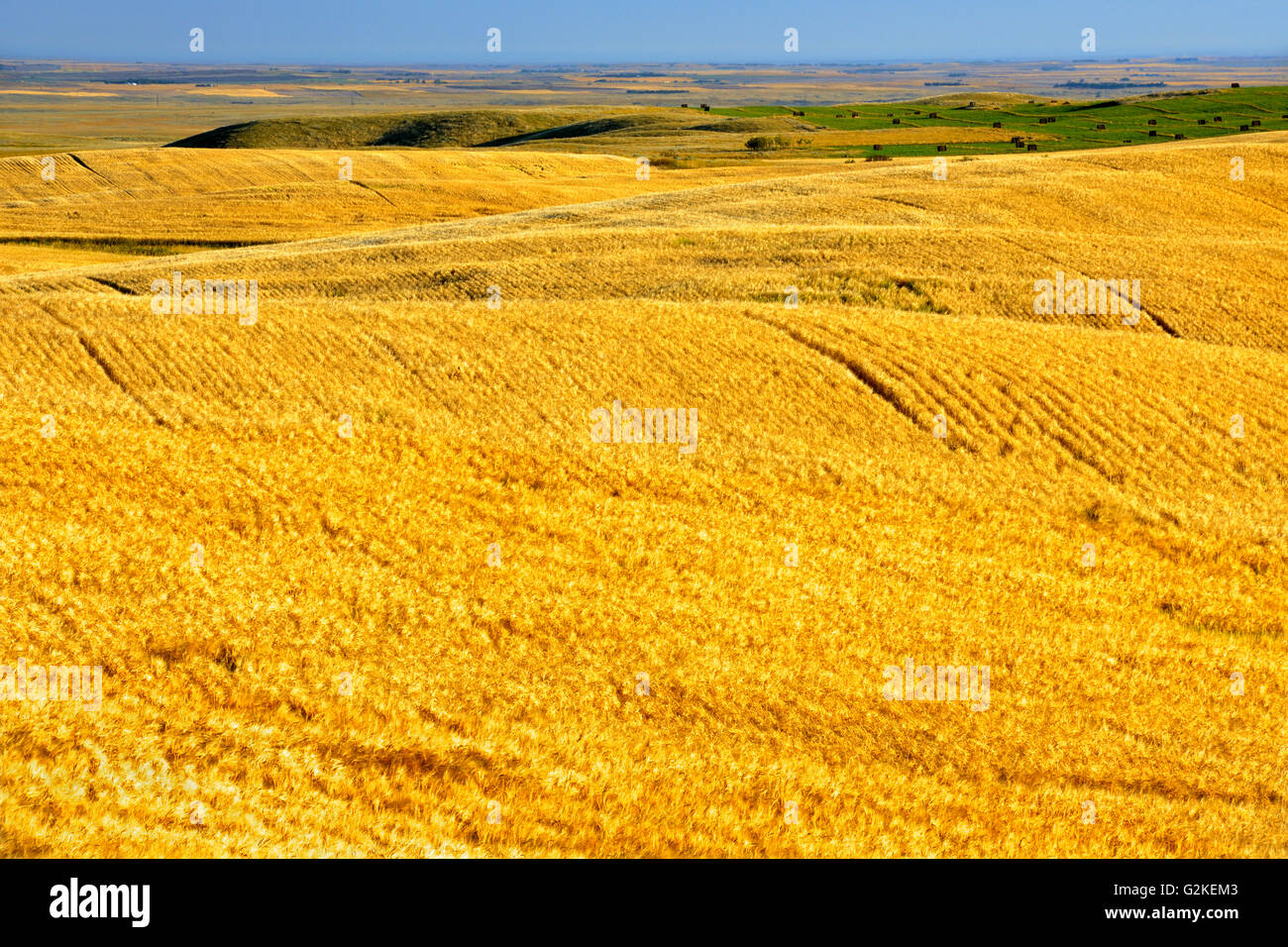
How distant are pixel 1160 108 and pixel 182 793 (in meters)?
132

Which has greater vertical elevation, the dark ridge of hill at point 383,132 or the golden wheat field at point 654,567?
the dark ridge of hill at point 383,132

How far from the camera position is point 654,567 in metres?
17.5

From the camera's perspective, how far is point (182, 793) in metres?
9.66

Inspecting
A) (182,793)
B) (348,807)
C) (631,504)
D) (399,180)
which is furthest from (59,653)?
(399,180)

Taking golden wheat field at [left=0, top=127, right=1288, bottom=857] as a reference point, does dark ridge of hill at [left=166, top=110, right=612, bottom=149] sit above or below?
above

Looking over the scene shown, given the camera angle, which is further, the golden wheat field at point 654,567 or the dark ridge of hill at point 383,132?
the dark ridge of hill at point 383,132

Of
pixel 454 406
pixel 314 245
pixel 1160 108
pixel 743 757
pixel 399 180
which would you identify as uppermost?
pixel 1160 108

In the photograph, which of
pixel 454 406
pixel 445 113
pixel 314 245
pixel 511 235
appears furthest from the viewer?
pixel 445 113

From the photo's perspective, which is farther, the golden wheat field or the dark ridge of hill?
the dark ridge of hill

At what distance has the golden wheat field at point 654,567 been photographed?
36.2ft

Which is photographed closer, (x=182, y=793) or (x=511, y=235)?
(x=182, y=793)

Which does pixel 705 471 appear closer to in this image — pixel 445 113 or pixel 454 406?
pixel 454 406

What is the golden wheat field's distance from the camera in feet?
36.2

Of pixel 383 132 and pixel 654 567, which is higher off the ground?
pixel 383 132
